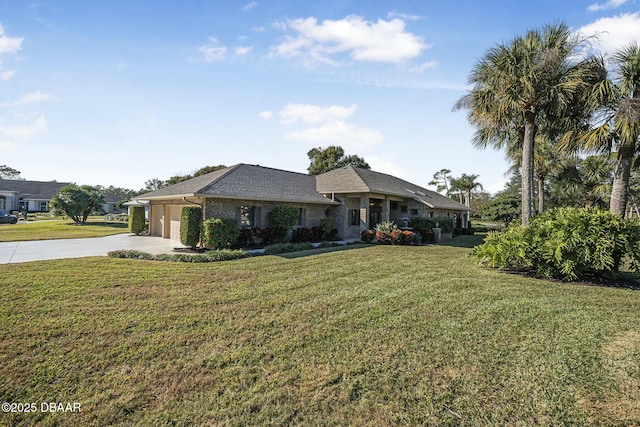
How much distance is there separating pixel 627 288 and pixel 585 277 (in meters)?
0.92

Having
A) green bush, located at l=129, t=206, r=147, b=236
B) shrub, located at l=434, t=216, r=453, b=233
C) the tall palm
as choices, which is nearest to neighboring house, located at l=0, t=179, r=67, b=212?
green bush, located at l=129, t=206, r=147, b=236

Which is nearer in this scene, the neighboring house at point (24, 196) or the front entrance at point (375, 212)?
→ the front entrance at point (375, 212)

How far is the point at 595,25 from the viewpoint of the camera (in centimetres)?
1134

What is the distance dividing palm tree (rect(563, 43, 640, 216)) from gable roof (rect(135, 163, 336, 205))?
12601mm

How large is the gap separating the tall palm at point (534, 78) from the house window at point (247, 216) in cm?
1209

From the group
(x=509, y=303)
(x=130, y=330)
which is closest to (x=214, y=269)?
(x=130, y=330)

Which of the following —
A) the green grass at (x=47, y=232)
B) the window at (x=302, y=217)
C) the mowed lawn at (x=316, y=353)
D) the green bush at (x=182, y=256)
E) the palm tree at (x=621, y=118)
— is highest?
the palm tree at (x=621, y=118)

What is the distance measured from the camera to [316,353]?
13.0 ft

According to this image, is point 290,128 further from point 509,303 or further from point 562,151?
point 509,303

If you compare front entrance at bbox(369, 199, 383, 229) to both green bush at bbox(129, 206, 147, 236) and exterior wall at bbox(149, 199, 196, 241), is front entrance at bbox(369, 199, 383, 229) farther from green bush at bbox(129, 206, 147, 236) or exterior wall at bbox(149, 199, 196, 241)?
green bush at bbox(129, 206, 147, 236)

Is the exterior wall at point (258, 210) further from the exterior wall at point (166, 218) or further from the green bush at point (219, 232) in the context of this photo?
the exterior wall at point (166, 218)

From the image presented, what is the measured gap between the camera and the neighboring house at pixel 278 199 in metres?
14.1

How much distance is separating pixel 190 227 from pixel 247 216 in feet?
10.1

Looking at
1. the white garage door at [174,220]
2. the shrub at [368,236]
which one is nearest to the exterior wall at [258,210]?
the shrub at [368,236]
